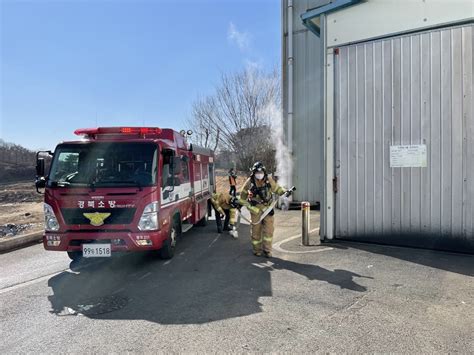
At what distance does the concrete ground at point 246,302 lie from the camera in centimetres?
371

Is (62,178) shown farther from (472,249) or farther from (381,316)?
(472,249)

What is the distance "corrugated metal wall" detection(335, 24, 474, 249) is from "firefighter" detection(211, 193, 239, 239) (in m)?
2.73

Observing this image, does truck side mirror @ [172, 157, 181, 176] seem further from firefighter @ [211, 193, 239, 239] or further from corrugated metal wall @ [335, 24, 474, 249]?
corrugated metal wall @ [335, 24, 474, 249]

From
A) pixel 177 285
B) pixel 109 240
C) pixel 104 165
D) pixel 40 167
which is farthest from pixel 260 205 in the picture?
pixel 40 167

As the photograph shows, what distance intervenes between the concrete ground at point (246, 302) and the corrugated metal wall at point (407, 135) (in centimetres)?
58

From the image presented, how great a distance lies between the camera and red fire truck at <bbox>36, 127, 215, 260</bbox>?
19.8 feet

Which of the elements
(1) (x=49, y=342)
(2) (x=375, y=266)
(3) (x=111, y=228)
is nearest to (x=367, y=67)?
(2) (x=375, y=266)

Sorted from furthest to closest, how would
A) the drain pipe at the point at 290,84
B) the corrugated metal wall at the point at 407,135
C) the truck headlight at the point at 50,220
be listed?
the drain pipe at the point at 290,84 < the corrugated metal wall at the point at 407,135 < the truck headlight at the point at 50,220

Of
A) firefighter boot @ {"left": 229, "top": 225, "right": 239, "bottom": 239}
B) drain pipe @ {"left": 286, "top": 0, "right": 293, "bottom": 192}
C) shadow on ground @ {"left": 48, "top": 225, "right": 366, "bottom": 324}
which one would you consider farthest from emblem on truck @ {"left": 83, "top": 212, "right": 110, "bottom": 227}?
drain pipe @ {"left": 286, "top": 0, "right": 293, "bottom": 192}

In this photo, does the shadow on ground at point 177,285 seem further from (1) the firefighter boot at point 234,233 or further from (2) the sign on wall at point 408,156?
(2) the sign on wall at point 408,156

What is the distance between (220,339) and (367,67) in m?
6.12

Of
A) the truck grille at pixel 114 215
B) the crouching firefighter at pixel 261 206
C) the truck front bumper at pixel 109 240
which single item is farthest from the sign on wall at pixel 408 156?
the truck grille at pixel 114 215

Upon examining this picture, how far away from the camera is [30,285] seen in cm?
591

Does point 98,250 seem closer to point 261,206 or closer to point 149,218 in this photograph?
point 149,218
